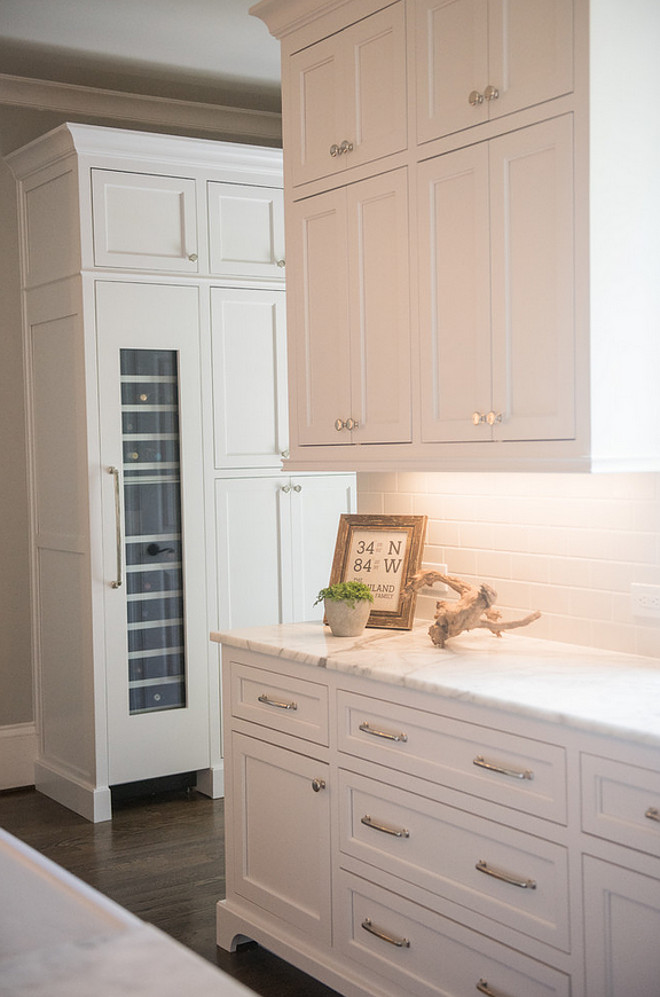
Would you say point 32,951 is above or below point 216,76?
Answer: below

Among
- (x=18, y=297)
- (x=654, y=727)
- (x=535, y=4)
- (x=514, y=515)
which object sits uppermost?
(x=535, y=4)

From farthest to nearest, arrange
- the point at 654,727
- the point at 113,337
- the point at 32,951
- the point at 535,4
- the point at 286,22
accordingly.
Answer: the point at 113,337, the point at 286,22, the point at 535,4, the point at 654,727, the point at 32,951

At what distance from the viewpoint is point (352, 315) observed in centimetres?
299

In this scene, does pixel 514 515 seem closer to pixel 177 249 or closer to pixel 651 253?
pixel 651 253

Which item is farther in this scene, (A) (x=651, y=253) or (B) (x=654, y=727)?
(A) (x=651, y=253)

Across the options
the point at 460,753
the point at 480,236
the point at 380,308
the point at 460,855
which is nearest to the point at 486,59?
the point at 480,236

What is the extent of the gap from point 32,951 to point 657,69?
231 centimetres

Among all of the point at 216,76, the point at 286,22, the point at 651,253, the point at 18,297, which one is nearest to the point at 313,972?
the point at 651,253

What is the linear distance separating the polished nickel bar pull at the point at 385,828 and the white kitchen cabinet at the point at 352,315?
0.99m

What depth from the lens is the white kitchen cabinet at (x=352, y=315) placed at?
9.33 feet

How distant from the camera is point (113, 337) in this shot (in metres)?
4.21

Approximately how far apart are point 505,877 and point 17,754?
3.08 meters

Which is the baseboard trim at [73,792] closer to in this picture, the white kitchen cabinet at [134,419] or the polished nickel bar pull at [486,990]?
the white kitchen cabinet at [134,419]

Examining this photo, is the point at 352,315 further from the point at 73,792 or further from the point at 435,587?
the point at 73,792
